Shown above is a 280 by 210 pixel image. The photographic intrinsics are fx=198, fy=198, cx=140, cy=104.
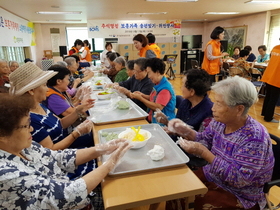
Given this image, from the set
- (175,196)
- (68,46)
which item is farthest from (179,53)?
(175,196)

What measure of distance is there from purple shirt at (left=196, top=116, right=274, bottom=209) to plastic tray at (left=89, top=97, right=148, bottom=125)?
0.79 meters

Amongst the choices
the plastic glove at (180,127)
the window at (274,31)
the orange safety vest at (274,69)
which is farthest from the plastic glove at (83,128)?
the window at (274,31)

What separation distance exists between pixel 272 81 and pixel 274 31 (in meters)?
4.85

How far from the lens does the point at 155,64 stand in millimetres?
2059

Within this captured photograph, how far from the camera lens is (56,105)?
189cm

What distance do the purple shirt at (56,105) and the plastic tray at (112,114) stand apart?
272mm

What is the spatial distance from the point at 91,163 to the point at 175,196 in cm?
79

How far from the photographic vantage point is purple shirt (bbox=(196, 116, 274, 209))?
3.19 feet

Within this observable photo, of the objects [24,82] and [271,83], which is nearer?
[24,82]

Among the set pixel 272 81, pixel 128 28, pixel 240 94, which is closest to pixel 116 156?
pixel 240 94

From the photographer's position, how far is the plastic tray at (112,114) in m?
1.67

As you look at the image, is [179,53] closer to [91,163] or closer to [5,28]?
[5,28]

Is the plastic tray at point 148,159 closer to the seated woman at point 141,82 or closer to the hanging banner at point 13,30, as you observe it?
the seated woman at point 141,82

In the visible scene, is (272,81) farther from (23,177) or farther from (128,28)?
(128,28)
